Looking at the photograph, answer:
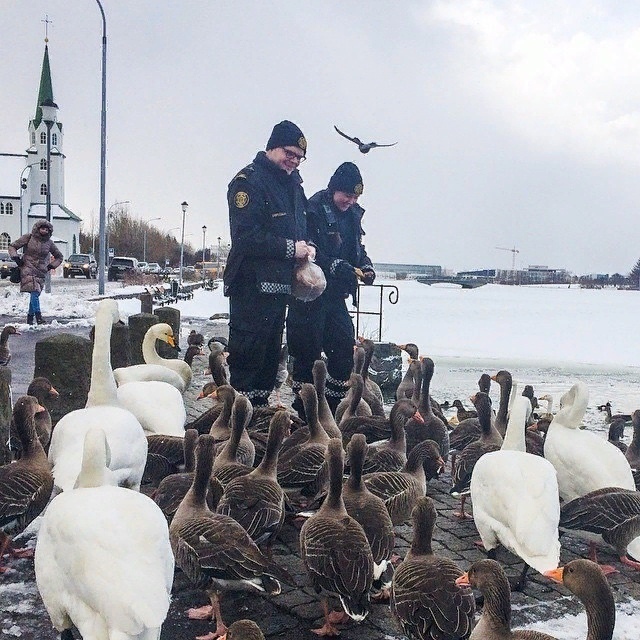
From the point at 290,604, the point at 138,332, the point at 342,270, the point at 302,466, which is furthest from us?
the point at 138,332

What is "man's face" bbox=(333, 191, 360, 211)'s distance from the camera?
8.30 m

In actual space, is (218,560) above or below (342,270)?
below

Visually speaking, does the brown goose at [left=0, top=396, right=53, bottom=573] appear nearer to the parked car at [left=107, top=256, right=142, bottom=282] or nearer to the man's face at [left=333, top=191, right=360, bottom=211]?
the man's face at [left=333, top=191, right=360, bottom=211]

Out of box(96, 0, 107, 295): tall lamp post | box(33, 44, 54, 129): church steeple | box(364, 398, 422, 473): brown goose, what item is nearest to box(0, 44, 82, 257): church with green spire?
box(33, 44, 54, 129): church steeple

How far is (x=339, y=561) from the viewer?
3.94 m

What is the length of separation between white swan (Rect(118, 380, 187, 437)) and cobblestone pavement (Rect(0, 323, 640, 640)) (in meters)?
1.60

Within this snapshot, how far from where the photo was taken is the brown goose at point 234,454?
538 cm

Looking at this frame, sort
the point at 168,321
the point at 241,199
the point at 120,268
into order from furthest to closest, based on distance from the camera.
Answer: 1. the point at 120,268
2. the point at 168,321
3. the point at 241,199

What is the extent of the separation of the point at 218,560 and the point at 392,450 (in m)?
2.63

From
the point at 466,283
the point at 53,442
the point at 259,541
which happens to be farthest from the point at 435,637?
the point at 466,283

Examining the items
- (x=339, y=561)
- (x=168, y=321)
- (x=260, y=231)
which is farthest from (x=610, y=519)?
(x=168, y=321)

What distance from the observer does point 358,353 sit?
9.59m

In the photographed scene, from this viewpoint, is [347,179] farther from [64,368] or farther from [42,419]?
[42,419]

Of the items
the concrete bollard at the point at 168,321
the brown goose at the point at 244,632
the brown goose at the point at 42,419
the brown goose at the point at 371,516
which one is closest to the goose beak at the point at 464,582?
the brown goose at the point at 371,516
